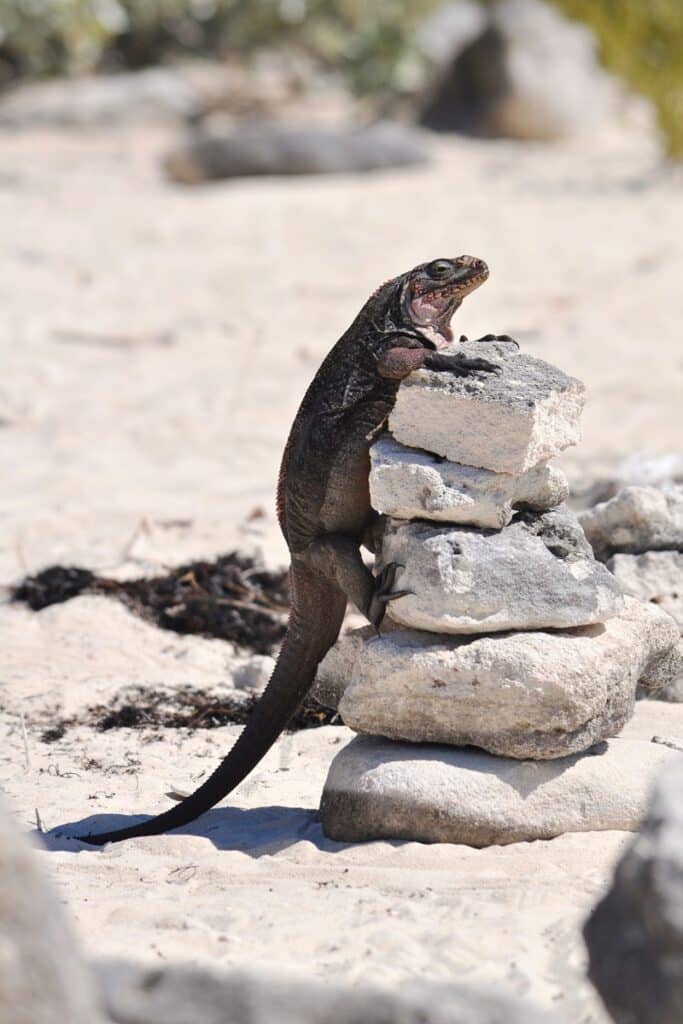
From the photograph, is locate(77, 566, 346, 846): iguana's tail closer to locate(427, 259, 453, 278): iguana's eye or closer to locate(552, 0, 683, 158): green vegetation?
locate(427, 259, 453, 278): iguana's eye

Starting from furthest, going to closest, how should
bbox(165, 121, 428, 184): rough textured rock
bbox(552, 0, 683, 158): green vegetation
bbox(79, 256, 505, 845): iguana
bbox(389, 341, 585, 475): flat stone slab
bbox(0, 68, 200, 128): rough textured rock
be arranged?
bbox(0, 68, 200, 128): rough textured rock
bbox(165, 121, 428, 184): rough textured rock
bbox(552, 0, 683, 158): green vegetation
bbox(79, 256, 505, 845): iguana
bbox(389, 341, 585, 475): flat stone slab

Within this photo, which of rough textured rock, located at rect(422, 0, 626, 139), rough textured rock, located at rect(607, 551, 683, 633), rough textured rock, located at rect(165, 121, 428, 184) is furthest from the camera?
→ rough textured rock, located at rect(422, 0, 626, 139)

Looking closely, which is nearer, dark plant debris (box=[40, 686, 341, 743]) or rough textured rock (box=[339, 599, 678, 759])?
rough textured rock (box=[339, 599, 678, 759])

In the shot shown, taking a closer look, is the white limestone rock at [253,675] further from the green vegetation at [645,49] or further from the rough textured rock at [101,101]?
the rough textured rock at [101,101]

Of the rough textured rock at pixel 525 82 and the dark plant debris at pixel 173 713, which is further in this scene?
the rough textured rock at pixel 525 82

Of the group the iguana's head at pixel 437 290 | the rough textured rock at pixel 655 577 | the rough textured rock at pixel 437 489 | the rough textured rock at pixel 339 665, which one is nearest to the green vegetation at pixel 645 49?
the rough textured rock at pixel 655 577

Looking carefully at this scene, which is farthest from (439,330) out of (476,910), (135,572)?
(135,572)

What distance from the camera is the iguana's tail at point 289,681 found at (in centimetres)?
489

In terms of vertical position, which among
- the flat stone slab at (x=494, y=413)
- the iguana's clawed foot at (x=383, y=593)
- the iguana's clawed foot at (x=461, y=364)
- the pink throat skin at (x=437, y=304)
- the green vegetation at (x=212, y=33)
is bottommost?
Result: the iguana's clawed foot at (x=383, y=593)

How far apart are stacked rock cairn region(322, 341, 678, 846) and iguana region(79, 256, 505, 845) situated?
0.11 metres

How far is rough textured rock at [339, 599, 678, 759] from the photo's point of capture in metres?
4.46

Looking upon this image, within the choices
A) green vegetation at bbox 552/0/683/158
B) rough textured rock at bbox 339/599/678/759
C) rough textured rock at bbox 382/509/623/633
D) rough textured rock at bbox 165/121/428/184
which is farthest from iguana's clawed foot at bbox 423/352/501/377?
rough textured rock at bbox 165/121/428/184

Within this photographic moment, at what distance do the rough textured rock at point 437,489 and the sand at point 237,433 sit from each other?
3.21 ft

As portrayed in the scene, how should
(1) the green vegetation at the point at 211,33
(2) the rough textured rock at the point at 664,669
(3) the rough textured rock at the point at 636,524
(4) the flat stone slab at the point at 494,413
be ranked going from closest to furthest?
(4) the flat stone slab at the point at 494,413 < (2) the rough textured rock at the point at 664,669 < (3) the rough textured rock at the point at 636,524 < (1) the green vegetation at the point at 211,33
